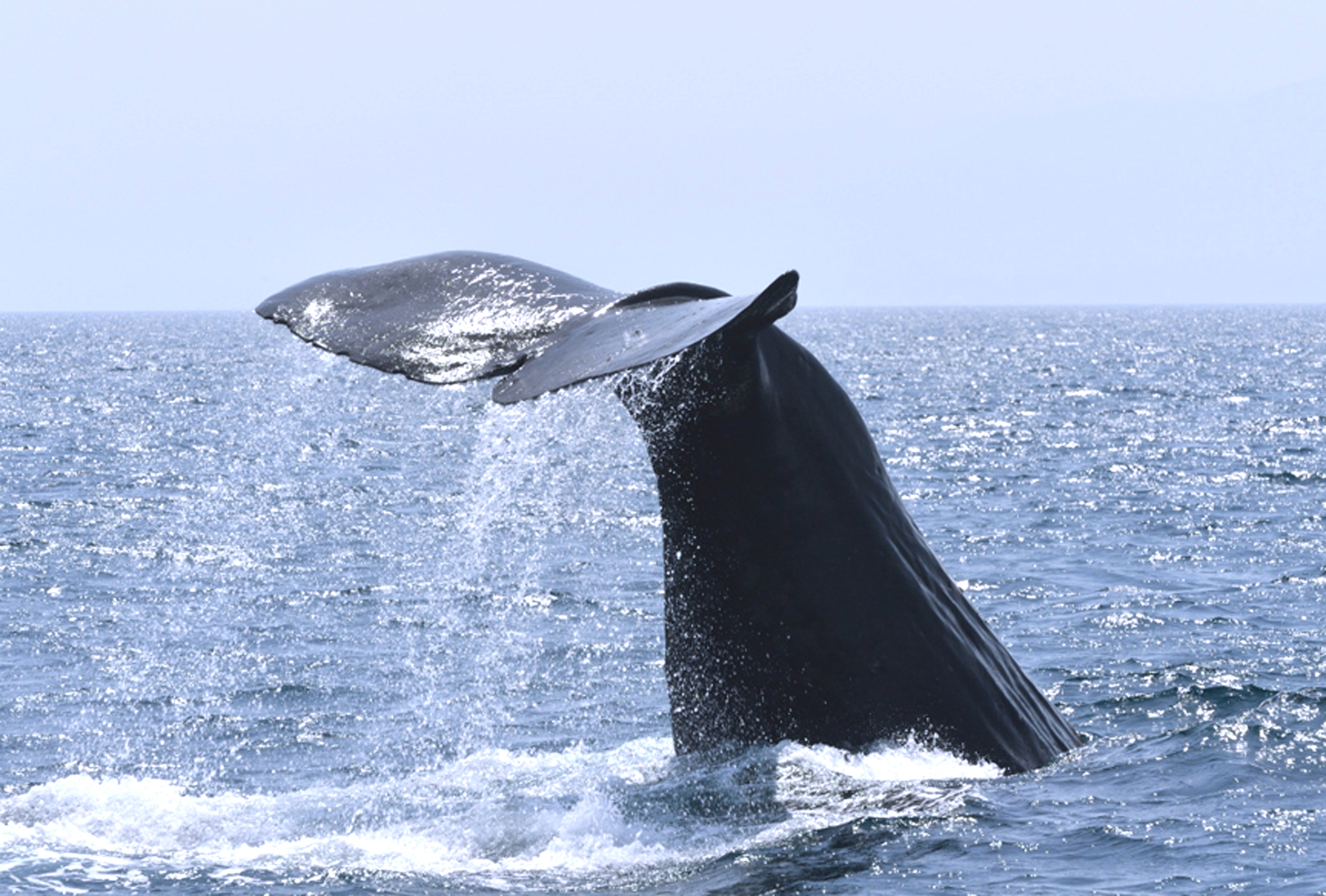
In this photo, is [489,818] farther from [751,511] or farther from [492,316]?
[492,316]

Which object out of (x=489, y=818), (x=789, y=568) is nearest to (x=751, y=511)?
(x=789, y=568)

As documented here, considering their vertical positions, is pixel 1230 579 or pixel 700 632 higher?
pixel 700 632

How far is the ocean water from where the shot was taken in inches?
242

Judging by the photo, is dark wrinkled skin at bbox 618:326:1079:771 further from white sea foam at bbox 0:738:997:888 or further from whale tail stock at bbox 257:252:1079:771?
white sea foam at bbox 0:738:997:888

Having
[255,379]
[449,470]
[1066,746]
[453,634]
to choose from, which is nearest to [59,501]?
[449,470]

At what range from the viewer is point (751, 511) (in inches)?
209

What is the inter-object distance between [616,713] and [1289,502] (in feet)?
Answer: 45.0

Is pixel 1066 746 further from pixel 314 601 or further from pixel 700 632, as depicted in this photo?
pixel 314 601

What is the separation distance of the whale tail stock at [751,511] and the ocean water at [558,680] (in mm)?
245

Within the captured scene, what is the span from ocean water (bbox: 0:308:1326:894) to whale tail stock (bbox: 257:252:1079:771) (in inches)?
9.6

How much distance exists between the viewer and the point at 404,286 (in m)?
5.18

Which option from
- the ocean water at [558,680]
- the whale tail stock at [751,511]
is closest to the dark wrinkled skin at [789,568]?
the whale tail stock at [751,511]

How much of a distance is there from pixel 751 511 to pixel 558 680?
6.34 meters

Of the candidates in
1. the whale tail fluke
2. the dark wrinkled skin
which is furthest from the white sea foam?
the whale tail fluke
